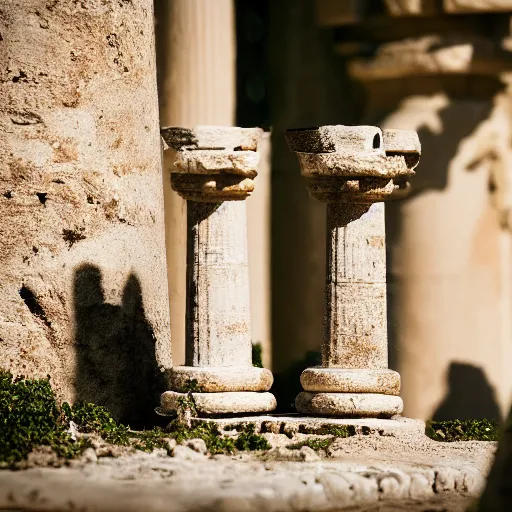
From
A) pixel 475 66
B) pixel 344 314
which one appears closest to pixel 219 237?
pixel 344 314

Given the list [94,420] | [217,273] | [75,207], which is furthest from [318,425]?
[75,207]

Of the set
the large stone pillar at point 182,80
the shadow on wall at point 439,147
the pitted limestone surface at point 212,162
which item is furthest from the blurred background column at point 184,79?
the pitted limestone surface at point 212,162

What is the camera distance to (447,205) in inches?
Answer: 771

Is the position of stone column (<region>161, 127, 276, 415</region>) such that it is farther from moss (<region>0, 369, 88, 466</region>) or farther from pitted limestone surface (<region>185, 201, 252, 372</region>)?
moss (<region>0, 369, 88, 466</region>)

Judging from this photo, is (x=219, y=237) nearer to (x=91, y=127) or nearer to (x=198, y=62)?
(x=91, y=127)

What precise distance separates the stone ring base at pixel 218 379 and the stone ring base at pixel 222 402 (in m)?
0.05

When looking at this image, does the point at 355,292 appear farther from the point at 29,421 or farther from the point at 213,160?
the point at 29,421

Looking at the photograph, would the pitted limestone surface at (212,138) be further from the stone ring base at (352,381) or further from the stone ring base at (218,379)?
the stone ring base at (352,381)

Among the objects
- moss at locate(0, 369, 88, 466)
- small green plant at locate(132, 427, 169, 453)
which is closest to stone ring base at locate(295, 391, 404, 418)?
small green plant at locate(132, 427, 169, 453)

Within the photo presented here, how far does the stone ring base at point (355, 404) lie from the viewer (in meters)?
14.5

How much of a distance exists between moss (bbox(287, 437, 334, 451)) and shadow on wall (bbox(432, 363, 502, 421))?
5.21m

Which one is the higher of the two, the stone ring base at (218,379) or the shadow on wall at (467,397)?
the stone ring base at (218,379)

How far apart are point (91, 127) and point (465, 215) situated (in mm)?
5556

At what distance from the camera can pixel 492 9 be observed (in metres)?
18.9
